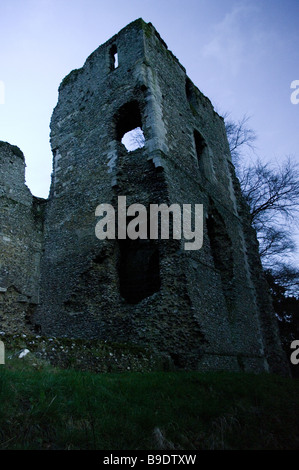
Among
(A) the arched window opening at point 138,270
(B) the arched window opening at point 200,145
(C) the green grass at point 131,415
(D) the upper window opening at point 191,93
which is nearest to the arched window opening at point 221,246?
(B) the arched window opening at point 200,145

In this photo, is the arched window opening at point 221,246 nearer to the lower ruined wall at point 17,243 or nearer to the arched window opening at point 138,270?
the arched window opening at point 138,270

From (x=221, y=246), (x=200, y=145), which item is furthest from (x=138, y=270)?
(x=200, y=145)

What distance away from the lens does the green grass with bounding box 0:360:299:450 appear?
2.91 metres

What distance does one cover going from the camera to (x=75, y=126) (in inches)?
467

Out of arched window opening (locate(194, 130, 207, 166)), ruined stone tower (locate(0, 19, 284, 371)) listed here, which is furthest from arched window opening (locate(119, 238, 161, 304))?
arched window opening (locate(194, 130, 207, 166))

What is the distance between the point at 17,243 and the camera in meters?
10.2

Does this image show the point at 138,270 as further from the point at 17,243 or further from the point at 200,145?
the point at 200,145

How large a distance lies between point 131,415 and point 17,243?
25.8 feet

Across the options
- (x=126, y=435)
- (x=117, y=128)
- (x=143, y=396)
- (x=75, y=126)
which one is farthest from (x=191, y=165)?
(x=126, y=435)

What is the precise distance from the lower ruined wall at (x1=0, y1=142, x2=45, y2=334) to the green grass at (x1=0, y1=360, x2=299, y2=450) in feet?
16.9

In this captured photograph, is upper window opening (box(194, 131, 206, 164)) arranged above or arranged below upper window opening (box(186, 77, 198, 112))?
below

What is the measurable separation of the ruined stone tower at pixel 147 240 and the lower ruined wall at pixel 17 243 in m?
0.33

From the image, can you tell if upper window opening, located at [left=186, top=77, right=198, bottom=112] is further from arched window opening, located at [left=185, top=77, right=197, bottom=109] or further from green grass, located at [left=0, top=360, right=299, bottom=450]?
green grass, located at [left=0, top=360, right=299, bottom=450]
